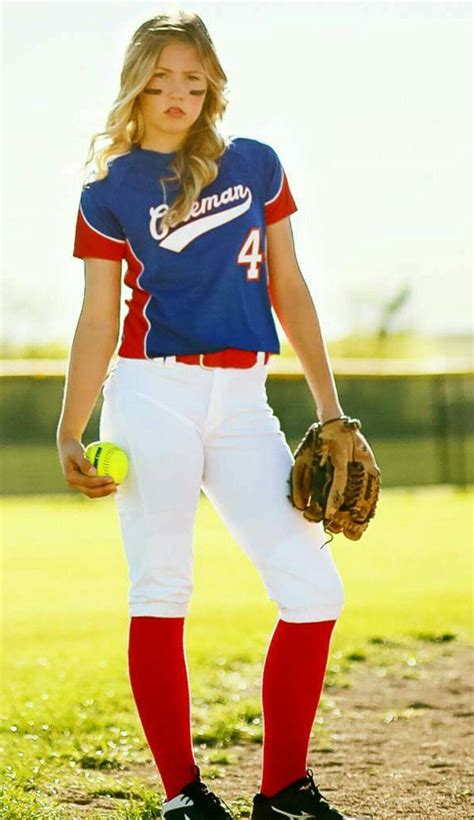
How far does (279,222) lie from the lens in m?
3.32

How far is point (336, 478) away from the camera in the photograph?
10.7 ft

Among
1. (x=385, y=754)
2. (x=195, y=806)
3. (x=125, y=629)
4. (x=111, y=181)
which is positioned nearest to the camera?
(x=195, y=806)

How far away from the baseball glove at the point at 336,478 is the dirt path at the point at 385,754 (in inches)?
30.3

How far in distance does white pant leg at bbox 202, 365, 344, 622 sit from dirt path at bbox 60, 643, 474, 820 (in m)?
0.71

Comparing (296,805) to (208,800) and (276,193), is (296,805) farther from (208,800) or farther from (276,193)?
A: (276,193)

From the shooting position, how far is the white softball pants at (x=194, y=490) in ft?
10.3

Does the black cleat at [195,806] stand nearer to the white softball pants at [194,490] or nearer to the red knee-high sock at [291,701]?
the red knee-high sock at [291,701]

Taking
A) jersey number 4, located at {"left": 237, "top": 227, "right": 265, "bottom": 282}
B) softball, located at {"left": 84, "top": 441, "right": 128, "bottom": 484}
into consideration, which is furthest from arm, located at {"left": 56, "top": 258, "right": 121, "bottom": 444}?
jersey number 4, located at {"left": 237, "top": 227, "right": 265, "bottom": 282}

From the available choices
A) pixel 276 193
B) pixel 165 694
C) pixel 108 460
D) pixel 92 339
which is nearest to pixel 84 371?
pixel 92 339

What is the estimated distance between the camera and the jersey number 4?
10.5ft

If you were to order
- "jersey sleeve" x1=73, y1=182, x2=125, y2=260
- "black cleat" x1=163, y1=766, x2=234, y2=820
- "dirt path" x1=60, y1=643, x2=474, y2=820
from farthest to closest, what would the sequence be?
"dirt path" x1=60, y1=643, x2=474, y2=820 < "jersey sleeve" x1=73, y1=182, x2=125, y2=260 < "black cleat" x1=163, y1=766, x2=234, y2=820

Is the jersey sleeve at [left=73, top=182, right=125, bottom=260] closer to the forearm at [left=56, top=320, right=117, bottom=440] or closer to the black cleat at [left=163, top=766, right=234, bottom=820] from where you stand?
the forearm at [left=56, top=320, right=117, bottom=440]

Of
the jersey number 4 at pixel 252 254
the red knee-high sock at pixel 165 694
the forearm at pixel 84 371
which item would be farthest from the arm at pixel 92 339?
the red knee-high sock at pixel 165 694

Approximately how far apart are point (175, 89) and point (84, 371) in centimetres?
64
